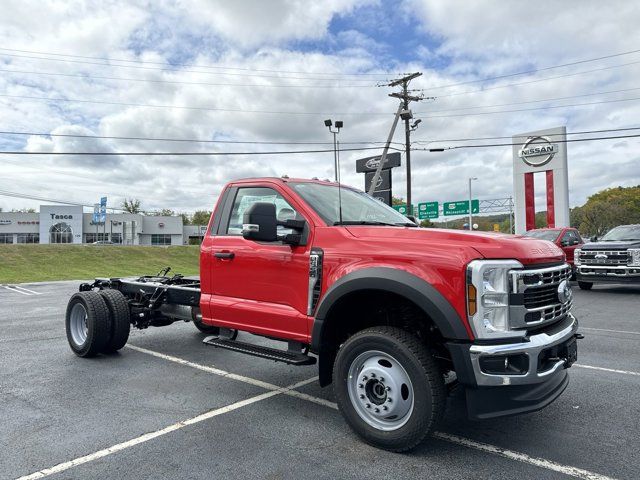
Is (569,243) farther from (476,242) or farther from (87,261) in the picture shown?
(87,261)

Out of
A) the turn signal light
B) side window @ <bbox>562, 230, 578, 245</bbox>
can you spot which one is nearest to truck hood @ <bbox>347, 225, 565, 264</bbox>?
the turn signal light

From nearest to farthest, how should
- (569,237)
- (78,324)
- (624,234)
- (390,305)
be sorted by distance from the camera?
(390,305) < (78,324) < (624,234) < (569,237)

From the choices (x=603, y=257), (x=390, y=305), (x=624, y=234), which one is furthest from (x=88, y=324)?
(x=624, y=234)

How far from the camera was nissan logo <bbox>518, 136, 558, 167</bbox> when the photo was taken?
29.9 metres

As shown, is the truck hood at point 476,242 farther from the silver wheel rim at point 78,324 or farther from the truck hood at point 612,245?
the truck hood at point 612,245

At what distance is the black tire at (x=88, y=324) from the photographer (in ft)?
20.0

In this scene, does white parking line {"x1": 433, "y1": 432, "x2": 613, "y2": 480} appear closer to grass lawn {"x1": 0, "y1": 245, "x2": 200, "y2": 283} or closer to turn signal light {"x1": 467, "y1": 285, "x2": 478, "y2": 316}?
turn signal light {"x1": 467, "y1": 285, "x2": 478, "y2": 316}

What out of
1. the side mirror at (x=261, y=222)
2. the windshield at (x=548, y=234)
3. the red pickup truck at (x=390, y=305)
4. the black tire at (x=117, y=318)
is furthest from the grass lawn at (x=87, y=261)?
the side mirror at (x=261, y=222)

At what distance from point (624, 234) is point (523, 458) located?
12562 mm

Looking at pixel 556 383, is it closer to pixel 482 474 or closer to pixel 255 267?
pixel 482 474

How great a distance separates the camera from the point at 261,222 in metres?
3.94

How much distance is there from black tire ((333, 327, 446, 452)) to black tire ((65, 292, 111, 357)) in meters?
3.72

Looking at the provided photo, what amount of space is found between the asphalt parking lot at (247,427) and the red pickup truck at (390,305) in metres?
0.40

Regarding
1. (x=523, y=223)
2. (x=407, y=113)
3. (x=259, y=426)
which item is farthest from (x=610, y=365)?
(x=523, y=223)
